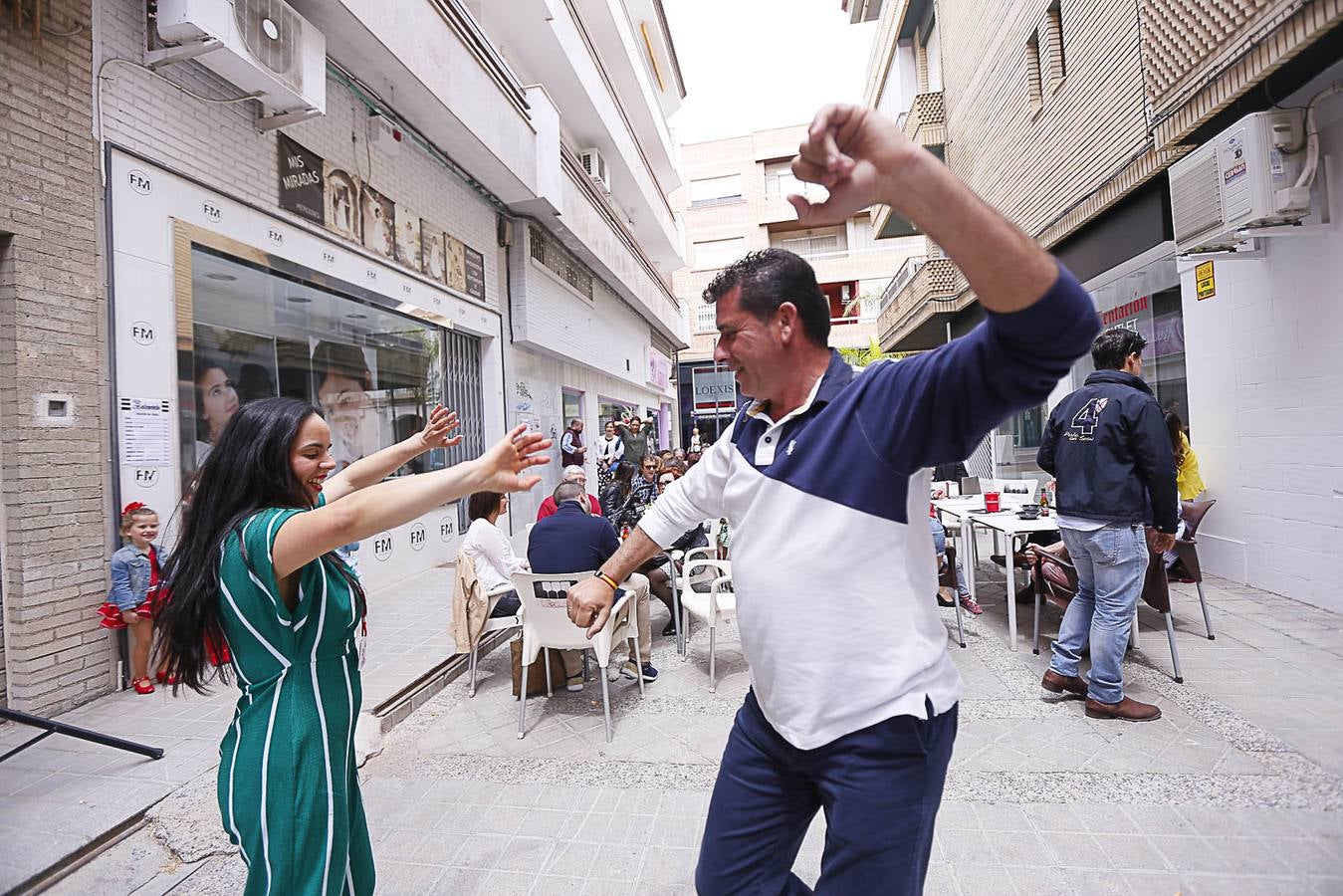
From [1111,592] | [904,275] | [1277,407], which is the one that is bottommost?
[1111,592]

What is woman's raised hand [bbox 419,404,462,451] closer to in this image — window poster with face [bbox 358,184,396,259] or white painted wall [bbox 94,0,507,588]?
white painted wall [bbox 94,0,507,588]

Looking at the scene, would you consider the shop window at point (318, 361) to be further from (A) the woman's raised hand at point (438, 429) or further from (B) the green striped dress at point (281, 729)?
(B) the green striped dress at point (281, 729)

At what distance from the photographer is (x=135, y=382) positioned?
4961 millimetres

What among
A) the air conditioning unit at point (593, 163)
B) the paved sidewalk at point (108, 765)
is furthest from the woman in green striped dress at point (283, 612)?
the air conditioning unit at point (593, 163)

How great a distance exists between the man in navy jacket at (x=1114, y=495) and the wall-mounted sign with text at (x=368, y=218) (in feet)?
22.9

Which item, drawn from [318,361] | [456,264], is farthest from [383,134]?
[318,361]

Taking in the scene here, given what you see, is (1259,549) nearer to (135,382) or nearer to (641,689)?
(641,689)

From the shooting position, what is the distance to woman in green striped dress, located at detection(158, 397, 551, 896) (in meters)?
1.59

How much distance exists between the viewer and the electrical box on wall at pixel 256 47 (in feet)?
16.4

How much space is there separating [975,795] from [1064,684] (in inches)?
61.3

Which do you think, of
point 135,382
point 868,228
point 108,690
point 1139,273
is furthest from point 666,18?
point 108,690

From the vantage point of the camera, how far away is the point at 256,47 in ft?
17.8

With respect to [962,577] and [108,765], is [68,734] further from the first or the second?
[962,577]

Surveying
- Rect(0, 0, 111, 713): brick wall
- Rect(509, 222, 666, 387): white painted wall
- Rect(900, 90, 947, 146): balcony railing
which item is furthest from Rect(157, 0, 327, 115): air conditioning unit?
Rect(900, 90, 947, 146): balcony railing
